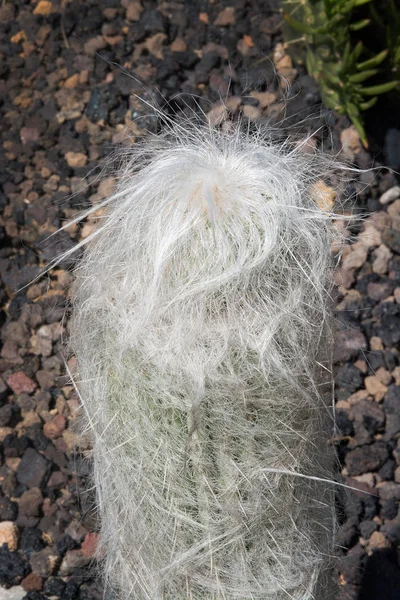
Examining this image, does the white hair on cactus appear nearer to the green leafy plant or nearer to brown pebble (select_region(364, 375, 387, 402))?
brown pebble (select_region(364, 375, 387, 402))

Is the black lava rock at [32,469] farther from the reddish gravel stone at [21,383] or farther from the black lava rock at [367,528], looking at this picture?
the black lava rock at [367,528]

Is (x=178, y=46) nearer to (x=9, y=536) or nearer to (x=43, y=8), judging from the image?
(x=43, y=8)

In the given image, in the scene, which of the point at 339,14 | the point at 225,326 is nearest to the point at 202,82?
the point at 339,14

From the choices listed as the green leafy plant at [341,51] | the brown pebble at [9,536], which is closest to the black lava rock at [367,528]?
the brown pebble at [9,536]

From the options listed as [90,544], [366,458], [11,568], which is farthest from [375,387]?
[11,568]

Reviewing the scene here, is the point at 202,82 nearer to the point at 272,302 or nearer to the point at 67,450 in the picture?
the point at 67,450

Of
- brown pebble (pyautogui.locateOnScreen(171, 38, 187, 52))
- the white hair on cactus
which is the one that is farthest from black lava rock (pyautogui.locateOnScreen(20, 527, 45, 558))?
brown pebble (pyautogui.locateOnScreen(171, 38, 187, 52))
